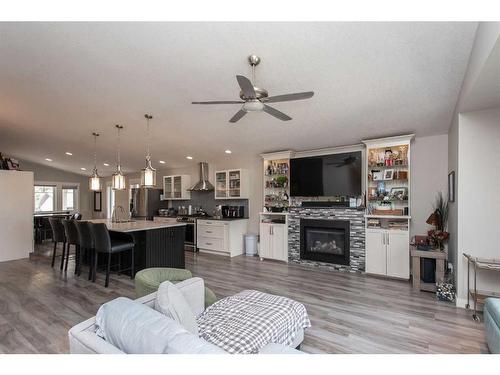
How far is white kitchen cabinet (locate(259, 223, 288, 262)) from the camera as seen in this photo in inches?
223

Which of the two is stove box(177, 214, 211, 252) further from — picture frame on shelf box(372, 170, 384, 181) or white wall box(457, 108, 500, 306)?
white wall box(457, 108, 500, 306)

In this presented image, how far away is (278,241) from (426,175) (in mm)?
3023

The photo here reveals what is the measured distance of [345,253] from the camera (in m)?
4.97

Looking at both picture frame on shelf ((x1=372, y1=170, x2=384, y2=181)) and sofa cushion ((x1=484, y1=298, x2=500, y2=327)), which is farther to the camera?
picture frame on shelf ((x1=372, y1=170, x2=384, y2=181))

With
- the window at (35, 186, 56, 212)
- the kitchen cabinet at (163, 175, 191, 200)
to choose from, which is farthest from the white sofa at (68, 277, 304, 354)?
the window at (35, 186, 56, 212)

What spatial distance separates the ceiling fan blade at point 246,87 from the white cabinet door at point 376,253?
3512mm

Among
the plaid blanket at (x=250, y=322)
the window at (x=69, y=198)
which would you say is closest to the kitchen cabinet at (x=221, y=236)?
the plaid blanket at (x=250, y=322)

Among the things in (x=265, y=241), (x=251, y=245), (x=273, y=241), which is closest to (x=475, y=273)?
(x=273, y=241)

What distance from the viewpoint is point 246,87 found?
85.4 inches

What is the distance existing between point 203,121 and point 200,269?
278 centimetres

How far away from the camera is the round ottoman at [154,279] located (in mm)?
2215

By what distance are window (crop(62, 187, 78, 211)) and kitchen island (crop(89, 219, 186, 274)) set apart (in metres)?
7.02
